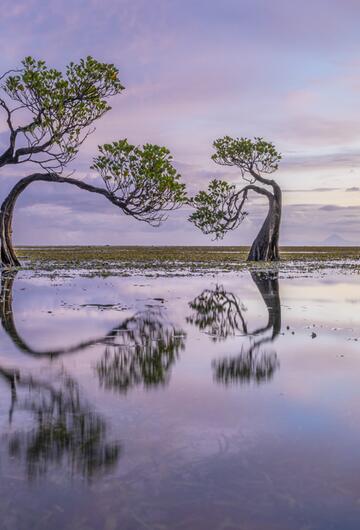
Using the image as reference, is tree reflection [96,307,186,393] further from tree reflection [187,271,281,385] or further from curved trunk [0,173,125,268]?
curved trunk [0,173,125,268]

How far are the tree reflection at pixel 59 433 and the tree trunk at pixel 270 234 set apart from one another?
131ft

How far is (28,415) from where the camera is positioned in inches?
248

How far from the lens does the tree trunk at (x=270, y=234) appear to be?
152 ft

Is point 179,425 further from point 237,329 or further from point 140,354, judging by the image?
point 237,329

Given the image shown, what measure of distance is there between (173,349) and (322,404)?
380 cm

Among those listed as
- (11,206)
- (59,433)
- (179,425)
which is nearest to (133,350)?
(179,425)

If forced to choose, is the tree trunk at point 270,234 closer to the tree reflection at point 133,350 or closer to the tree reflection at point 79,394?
the tree reflection at point 133,350

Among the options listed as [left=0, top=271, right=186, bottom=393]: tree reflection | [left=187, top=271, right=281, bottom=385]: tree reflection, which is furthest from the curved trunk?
[left=0, top=271, right=186, bottom=393]: tree reflection

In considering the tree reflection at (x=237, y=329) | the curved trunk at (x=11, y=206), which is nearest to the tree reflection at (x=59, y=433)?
the tree reflection at (x=237, y=329)

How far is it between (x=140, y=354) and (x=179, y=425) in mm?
3752

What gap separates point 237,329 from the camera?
12.7 meters

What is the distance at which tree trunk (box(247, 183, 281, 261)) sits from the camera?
152 ft

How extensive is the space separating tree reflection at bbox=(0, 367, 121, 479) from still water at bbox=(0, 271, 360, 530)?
18 millimetres

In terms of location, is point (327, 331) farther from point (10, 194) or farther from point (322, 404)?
point (10, 194)
